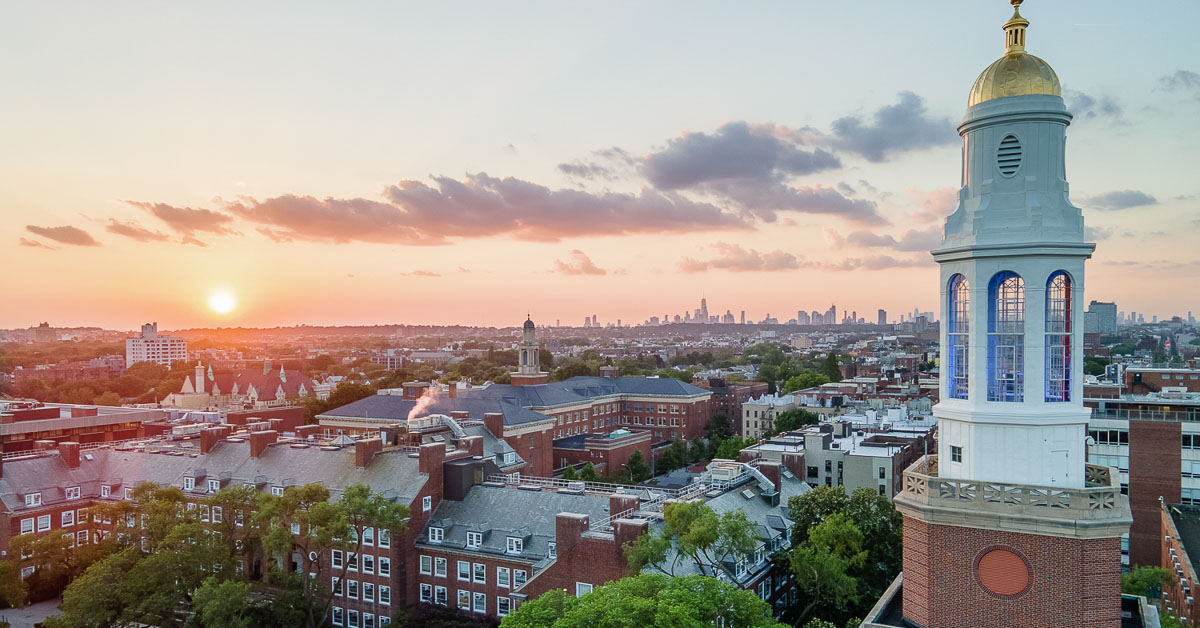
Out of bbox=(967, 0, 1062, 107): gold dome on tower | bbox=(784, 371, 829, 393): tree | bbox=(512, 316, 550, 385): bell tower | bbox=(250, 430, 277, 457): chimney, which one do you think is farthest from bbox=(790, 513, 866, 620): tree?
bbox=(784, 371, 829, 393): tree

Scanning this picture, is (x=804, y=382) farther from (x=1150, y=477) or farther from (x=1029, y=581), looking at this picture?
(x=1029, y=581)

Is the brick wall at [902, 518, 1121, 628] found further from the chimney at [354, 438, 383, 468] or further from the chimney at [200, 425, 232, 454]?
the chimney at [200, 425, 232, 454]

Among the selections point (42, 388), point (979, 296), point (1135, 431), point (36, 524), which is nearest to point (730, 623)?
point (979, 296)

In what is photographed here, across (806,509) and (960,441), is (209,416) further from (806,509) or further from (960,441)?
(960,441)

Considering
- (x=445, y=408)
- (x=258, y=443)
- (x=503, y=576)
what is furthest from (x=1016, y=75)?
(x=445, y=408)

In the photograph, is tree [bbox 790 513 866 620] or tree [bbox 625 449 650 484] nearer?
tree [bbox 790 513 866 620]

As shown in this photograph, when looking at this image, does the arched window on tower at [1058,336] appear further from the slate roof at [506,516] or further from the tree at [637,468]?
the tree at [637,468]

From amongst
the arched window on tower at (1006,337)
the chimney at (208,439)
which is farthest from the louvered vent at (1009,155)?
the chimney at (208,439)
